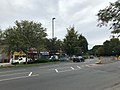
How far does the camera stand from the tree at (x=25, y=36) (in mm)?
51031

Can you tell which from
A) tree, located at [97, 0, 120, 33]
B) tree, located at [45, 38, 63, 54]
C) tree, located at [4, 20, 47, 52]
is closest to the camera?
tree, located at [97, 0, 120, 33]

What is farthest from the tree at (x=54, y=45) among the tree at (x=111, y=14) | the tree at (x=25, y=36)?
the tree at (x=111, y=14)

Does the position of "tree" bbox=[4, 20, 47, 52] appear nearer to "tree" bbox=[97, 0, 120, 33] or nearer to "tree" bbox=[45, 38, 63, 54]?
"tree" bbox=[45, 38, 63, 54]

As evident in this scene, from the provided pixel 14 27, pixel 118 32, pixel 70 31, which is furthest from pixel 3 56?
pixel 118 32

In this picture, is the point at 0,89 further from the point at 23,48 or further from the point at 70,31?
the point at 70,31

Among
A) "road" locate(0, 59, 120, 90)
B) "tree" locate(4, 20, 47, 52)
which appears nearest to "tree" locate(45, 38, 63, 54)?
"tree" locate(4, 20, 47, 52)

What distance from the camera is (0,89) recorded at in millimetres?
14461

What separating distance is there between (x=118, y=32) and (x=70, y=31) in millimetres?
61228

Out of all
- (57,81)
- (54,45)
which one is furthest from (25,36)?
(57,81)

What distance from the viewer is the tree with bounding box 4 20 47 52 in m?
51.0

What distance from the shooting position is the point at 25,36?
52.3m

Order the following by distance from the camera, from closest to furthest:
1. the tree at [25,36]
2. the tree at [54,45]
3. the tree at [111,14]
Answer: the tree at [111,14] → the tree at [25,36] → the tree at [54,45]

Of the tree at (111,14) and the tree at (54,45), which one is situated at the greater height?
the tree at (54,45)

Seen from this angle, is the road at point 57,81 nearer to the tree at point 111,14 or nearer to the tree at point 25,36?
the tree at point 111,14
